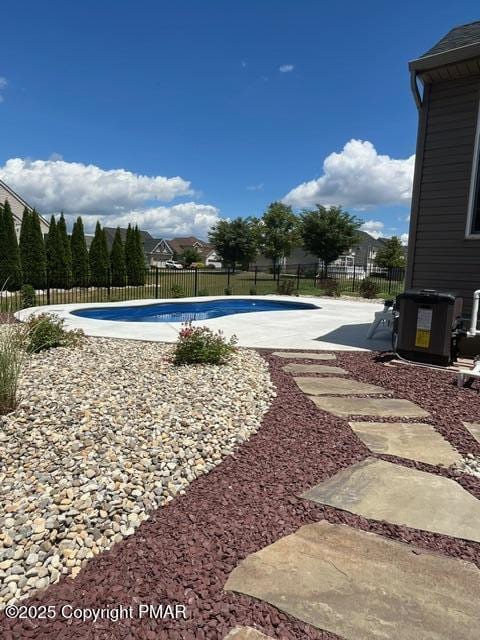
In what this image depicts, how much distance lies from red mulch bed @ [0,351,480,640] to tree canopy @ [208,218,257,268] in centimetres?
3998

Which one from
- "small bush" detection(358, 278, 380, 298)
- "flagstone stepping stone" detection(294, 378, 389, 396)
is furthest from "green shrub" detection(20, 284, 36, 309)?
"small bush" detection(358, 278, 380, 298)

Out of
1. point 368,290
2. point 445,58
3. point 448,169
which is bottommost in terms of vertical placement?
point 368,290

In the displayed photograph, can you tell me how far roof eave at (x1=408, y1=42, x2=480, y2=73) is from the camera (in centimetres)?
505

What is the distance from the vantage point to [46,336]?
17.7 feet

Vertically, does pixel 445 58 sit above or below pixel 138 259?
above

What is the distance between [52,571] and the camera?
65.4 inches

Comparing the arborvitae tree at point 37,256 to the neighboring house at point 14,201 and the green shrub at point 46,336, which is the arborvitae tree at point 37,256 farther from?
the green shrub at point 46,336

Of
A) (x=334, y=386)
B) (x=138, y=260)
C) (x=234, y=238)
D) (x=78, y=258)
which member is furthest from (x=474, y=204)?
(x=234, y=238)

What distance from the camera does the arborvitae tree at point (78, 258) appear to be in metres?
19.4

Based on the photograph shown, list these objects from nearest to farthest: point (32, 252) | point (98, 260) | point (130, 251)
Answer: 1. point (32, 252)
2. point (98, 260)
3. point (130, 251)

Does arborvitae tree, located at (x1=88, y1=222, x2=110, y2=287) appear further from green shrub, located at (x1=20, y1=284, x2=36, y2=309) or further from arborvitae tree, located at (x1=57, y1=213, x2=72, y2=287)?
green shrub, located at (x1=20, y1=284, x2=36, y2=309)

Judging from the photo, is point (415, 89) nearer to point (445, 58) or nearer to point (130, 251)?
point (445, 58)

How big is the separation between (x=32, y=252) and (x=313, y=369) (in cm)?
1677

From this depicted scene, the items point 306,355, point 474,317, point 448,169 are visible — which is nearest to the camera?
point 474,317
